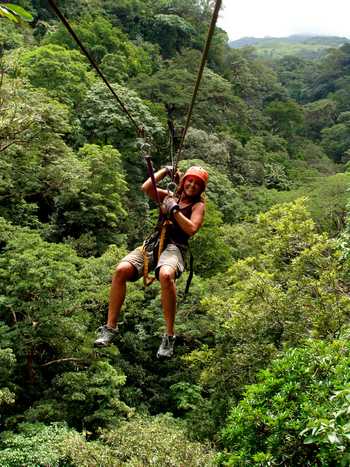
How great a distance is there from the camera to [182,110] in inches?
1129

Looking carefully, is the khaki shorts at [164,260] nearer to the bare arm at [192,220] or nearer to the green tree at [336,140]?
the bare arm at [192,220]

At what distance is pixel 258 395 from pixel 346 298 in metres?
5.08

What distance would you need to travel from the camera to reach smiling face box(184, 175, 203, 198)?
3851mm

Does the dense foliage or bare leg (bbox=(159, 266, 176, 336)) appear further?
the dense foliage

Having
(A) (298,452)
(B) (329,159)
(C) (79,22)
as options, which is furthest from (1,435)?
(B) (329,159)

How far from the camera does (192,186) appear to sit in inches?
151

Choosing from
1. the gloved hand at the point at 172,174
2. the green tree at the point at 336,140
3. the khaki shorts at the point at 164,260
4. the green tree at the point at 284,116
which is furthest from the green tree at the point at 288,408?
the green tree at the point at 336,140

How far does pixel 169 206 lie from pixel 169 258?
0.38m

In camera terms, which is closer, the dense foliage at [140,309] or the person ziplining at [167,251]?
the person ziplining at [167,251]

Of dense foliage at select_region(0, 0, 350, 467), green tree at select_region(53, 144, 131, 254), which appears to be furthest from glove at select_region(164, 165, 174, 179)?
green tree at select_region(53, 144, 131, 254)

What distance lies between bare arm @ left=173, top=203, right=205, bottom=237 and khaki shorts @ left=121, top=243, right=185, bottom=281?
176 mm

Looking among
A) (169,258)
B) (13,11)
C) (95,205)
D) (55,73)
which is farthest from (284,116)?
(13,11)

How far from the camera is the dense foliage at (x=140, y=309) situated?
5879mm

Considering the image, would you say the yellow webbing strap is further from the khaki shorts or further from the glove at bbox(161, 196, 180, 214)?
the glove at bbox(161, 196, 180, 214)
